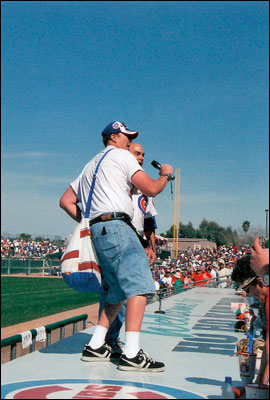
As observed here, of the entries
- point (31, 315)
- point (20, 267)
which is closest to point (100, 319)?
point (31, 315)

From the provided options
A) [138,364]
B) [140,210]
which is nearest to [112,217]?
[140,210]

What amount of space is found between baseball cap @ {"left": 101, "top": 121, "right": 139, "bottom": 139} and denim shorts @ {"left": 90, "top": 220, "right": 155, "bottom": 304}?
676 mm

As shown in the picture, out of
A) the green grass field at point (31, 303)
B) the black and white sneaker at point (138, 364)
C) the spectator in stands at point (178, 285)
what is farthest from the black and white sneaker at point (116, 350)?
the green grass field at point (31, 303)

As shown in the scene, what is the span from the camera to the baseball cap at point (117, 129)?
322 centimetres

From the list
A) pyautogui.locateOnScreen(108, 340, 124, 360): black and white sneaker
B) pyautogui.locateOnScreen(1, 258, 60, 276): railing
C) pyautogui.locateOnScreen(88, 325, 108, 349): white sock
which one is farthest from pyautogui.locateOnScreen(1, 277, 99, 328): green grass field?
pyautogui.locateOnScreen(88, 325, 108, 349): white sock

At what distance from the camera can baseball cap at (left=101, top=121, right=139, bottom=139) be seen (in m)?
3.22

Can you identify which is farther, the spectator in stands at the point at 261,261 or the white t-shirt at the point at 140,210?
the white t-shirt at the point at 140,210

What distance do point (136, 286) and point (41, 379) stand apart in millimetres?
724

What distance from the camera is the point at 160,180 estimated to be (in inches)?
114

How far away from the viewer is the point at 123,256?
9.33 ft

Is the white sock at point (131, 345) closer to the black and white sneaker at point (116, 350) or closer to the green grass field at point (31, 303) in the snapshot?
the black and white sneaker at point (116, 350)

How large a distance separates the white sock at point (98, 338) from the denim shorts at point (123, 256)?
1.32 ft

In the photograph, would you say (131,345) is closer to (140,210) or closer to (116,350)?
(116,350)

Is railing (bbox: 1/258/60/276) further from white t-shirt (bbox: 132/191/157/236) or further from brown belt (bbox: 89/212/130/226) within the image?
brown belt (bbox: 89/212/130/226)
